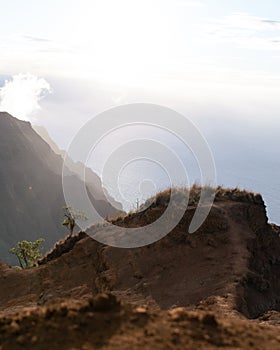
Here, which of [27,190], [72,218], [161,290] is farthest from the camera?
[27,190]

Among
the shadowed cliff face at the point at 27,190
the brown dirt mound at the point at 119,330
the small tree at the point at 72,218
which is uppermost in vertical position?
A: the shadowed cliff face at the point at 27,190

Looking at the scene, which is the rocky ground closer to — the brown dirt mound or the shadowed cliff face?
the brown dirt mound

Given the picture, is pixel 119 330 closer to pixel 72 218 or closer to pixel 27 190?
pixel 72 218

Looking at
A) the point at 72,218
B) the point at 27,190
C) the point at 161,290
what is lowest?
the point at 161,290

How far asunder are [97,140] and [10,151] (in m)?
87.4

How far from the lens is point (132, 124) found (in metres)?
18.0

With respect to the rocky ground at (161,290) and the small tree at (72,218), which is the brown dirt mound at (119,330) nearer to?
the rocky ground at (161,290)

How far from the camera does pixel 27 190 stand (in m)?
98.8

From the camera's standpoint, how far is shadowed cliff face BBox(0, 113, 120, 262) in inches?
3629

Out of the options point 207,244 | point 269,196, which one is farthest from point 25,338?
point 269,196

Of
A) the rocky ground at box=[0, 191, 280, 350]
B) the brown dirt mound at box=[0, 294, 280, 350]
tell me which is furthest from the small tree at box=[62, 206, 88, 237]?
the brown dirt mound at box=[0, 294, 280, 350]

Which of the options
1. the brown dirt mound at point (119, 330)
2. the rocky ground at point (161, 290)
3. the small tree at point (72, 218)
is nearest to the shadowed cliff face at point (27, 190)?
the small tree at point (72, 218)

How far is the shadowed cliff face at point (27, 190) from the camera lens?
92188 millimetres

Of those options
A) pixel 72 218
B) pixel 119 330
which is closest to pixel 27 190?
pixel 72 218
